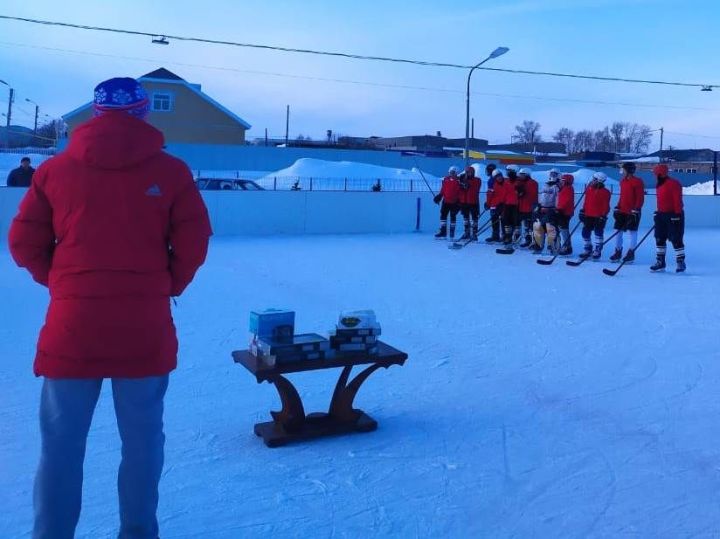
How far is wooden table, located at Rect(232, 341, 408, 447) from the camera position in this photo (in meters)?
3.69

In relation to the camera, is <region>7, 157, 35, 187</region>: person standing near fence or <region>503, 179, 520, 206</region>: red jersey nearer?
<region>503, 179, 520, 206</region>: red jersey

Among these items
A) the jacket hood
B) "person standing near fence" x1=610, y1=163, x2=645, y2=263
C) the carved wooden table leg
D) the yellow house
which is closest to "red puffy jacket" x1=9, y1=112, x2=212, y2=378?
the jacket hood

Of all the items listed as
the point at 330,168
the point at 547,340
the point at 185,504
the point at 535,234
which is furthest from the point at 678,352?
the point at 330,168

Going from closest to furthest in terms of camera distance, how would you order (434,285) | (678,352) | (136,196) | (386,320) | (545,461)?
(136,196) → (545,461) → (678,352) → (386,320) → (434,285)

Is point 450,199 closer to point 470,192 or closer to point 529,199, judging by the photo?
point 470,192

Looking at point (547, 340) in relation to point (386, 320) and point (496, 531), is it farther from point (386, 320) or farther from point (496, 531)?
point (496, 531)

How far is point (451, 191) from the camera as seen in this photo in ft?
50.1

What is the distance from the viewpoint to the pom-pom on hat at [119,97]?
223 centimetres

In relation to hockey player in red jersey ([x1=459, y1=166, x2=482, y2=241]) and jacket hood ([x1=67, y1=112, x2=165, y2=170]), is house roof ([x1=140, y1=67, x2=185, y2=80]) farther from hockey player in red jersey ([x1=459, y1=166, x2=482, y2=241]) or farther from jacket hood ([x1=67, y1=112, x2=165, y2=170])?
jacket hood ([x1=67, y1=112, x2=165, y2=170])

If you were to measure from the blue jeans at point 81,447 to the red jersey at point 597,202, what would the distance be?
35.8ft

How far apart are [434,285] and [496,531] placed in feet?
21.2

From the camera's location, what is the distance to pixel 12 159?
34.2 metres

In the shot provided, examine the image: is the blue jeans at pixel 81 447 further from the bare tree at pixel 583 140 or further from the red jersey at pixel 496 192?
the bare tree at pixel 583 140

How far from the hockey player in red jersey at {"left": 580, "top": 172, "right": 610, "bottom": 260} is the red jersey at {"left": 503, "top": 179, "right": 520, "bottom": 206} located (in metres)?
1.46
